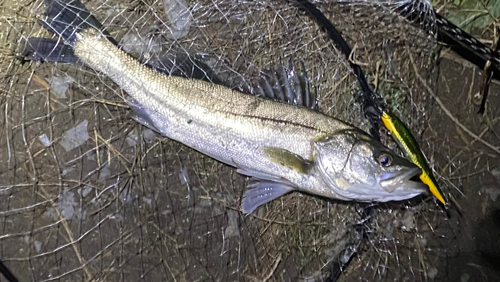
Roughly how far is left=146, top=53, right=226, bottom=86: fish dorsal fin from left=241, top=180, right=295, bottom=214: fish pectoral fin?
2.24 feet

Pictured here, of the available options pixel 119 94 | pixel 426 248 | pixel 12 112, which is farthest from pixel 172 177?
pixel 426 248

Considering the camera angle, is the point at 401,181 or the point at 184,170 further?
the point at 184,170

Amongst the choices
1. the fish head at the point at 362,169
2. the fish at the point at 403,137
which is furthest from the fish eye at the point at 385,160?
the fish at the point at 403,137

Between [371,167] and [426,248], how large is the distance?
1.09m

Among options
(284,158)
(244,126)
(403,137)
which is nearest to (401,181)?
(403,137)

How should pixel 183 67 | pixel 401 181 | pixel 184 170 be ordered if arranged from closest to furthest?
1. pixel 401 181
2. pixel 183 67
3. pixel 184 170

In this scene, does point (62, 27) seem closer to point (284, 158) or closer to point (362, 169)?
point (284, 158)

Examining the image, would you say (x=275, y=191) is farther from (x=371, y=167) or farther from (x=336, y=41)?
(x=336, y=41)

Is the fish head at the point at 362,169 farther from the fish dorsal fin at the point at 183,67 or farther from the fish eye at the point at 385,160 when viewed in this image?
the fish dorsal fin at the point at 183,67

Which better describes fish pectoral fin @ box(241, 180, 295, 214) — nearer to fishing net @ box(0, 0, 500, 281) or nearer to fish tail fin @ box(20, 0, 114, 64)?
fishing net @ box(0, 0, 500, 281)

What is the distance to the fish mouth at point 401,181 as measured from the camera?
2055 mm

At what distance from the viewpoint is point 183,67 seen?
2244mm

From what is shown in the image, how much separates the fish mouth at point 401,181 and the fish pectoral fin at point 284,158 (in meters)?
0.46

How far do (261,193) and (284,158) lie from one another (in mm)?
338
